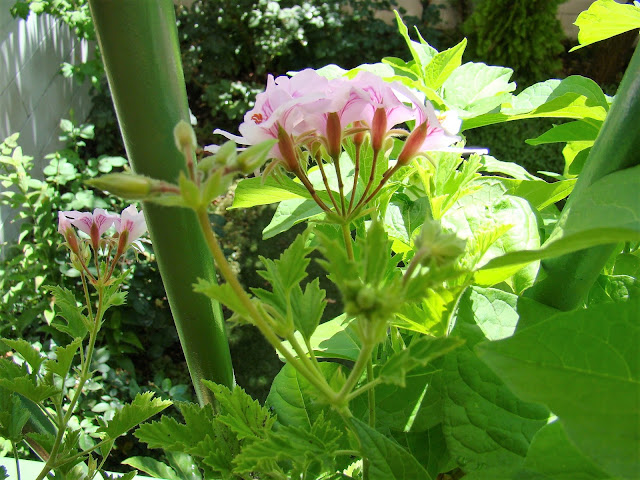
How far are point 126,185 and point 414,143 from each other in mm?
228

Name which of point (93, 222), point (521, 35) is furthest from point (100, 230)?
point (521, 35)

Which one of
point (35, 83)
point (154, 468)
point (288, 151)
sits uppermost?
point (35, 83)

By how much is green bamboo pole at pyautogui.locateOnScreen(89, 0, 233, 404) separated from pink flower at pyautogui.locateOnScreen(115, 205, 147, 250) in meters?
0.12

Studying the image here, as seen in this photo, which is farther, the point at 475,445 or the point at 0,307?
the point at 0,307

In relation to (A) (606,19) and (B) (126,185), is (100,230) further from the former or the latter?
(A) (606,19)

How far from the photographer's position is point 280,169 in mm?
432

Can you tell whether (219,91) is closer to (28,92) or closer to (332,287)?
(28,92)

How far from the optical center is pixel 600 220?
0.27m

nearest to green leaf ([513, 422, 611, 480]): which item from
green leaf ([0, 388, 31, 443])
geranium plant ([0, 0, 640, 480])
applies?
geranium plant ([0, 0, 640, 480])

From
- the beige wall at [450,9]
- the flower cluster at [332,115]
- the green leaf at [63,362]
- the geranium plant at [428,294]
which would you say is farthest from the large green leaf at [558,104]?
the beige wall at [450,9]

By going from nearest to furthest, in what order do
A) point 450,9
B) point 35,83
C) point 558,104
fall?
1. point 558,104
2. point 35,83
3. point 450,9

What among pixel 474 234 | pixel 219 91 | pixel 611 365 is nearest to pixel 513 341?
pixel 611 365

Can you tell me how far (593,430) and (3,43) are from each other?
2601 mm

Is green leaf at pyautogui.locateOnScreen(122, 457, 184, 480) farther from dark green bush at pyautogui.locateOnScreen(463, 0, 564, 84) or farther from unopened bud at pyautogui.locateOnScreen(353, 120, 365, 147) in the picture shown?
dark green bush at pyautogui.locateOnScreen(463, 0, 564, 84)
